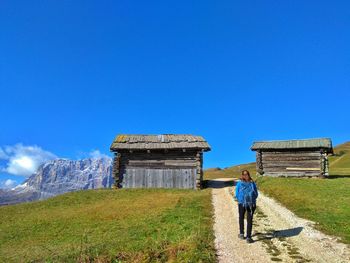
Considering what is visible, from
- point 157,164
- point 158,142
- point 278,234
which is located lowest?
point 278,234

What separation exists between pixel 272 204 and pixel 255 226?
7.46 meters

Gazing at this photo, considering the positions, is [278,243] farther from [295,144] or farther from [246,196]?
[295,144]

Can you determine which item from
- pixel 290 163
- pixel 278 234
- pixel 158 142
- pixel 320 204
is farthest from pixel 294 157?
pixel 278 234

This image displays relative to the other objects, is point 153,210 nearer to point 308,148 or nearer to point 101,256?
point 101,256

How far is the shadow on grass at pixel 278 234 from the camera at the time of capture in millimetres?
13027

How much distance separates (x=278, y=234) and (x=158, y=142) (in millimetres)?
24350

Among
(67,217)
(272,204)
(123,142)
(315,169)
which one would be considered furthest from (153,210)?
(315,169)

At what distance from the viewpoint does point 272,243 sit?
12055 mm

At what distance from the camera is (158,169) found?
35938mm

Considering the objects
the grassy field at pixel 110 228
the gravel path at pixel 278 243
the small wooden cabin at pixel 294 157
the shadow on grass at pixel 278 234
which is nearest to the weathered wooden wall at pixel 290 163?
the small wooden cabin at pixel 294 157

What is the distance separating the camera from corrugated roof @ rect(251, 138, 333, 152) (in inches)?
1531

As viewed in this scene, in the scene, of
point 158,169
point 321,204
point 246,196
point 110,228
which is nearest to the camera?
point 246,196

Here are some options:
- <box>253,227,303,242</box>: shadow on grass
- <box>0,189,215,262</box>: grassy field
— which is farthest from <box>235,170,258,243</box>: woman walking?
<box>0,189,215,262</box>: grassy field

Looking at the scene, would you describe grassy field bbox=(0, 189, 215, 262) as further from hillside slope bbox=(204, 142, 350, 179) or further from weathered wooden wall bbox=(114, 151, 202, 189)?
hillside slope bbox=(204, 142, 350, 179)
